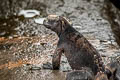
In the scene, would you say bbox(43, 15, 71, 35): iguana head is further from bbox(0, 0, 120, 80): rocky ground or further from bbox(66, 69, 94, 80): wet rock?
bbox(66, 69, 94, 80): wet rock

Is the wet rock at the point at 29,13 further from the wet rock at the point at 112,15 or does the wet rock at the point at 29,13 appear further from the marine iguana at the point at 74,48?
the marine iguana at the point at 74,48

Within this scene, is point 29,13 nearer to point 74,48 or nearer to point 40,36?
point 40,36

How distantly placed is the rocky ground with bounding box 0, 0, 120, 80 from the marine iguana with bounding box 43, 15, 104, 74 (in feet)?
1.35

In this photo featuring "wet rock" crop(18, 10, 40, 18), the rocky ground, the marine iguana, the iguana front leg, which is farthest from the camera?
"wet rock" crop(18, 10, 40, 18)

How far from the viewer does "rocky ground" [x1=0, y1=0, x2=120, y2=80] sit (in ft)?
21.1

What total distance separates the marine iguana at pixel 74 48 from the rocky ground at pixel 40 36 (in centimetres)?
41

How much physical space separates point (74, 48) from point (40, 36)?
316 cm

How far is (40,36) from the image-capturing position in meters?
8.70

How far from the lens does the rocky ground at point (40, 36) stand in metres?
6.43

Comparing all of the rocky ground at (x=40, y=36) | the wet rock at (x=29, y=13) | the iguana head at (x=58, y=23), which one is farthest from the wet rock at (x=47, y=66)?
the wet rock at (x=29, y=13)

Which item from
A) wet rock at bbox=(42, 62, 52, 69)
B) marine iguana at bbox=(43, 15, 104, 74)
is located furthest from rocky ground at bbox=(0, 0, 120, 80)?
marine iguana at bbox=(43, 15, 104, 74)

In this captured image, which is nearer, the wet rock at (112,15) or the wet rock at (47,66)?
the wet rock at (47,66)

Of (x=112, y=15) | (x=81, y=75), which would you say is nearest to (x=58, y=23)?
(x=81, y=75)

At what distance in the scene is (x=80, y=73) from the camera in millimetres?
4969
